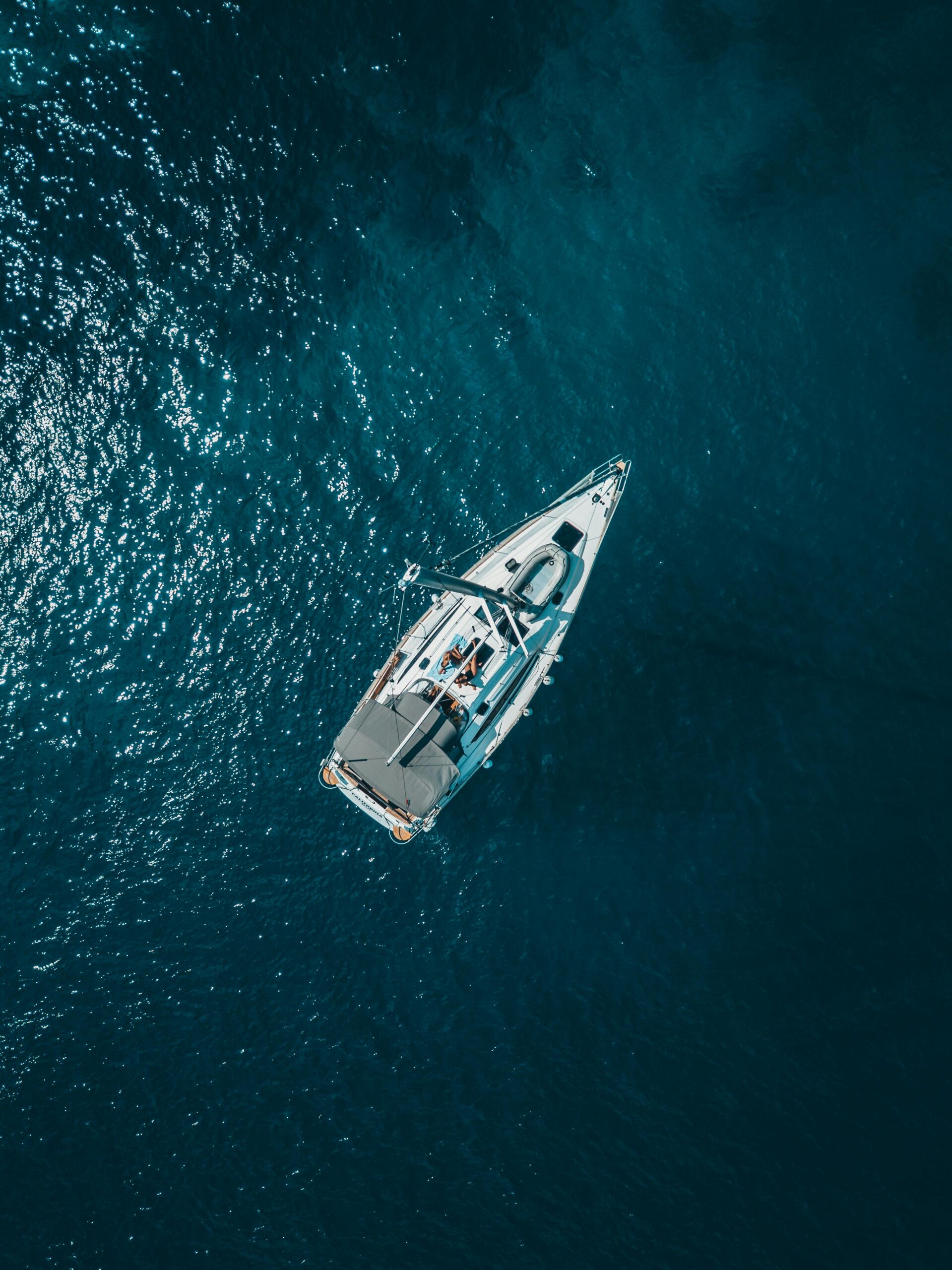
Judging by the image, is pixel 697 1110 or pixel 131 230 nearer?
pixel 697 1110

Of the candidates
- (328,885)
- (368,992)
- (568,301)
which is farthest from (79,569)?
(568,301)

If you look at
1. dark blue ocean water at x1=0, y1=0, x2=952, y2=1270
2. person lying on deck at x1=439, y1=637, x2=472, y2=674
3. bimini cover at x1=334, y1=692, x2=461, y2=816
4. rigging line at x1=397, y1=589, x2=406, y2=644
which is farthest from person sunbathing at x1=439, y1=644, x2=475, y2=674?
dark blue ocean water at x1=0, y1=0, x2=952, y2=1270

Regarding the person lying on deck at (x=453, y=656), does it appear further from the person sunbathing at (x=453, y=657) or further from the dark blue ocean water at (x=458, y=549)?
the dark blue ocean water at (x=458, y=549)

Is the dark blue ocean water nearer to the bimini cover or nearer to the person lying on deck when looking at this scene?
the person lying on deck

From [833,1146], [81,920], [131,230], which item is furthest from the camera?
[131,230]

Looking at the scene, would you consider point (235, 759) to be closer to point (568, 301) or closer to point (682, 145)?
point (568, 301)
